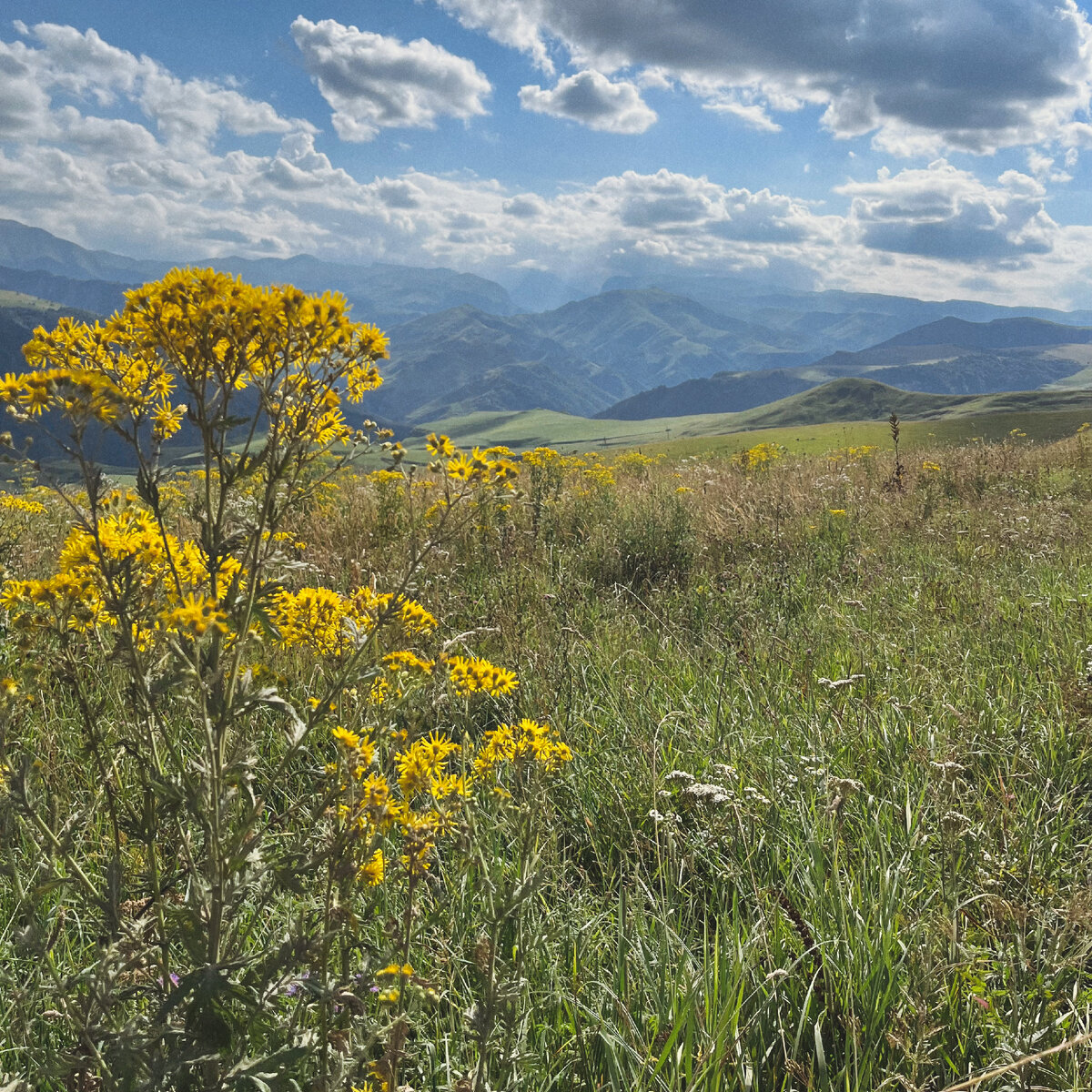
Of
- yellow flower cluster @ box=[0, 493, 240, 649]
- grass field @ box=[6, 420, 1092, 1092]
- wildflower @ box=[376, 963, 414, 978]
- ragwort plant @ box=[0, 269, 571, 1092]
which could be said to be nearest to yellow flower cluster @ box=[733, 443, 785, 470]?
grass field @ box=[6, 420, 1092, 1092]

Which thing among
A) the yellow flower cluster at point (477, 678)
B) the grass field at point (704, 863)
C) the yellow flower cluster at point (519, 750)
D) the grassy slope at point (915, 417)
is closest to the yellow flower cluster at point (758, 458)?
the grass field at point (704, 863)

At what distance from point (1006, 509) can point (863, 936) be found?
7328mm

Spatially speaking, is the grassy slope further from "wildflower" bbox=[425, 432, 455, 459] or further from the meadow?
"wildflower" bbox=[425, 432, 455, 459]

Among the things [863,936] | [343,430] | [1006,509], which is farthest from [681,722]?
[1006,509]

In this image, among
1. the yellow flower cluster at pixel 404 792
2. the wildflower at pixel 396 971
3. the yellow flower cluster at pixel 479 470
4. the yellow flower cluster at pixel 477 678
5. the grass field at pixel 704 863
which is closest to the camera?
the wildflower at pixel 396 971

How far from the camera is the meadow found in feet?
4.72

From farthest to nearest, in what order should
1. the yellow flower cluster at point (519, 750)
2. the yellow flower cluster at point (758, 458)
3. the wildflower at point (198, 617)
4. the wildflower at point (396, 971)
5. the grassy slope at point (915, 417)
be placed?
the grassy slope at point (915, 417) < the yellow flower cluster at point (758, 458) < the yellow flower cluster at point (519, 750) < the wildflower at point (396, 971) < the wildflower at point (198, 617)

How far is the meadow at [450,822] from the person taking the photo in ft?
4.72

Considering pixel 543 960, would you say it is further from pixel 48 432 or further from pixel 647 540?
Result: pixel 647 540

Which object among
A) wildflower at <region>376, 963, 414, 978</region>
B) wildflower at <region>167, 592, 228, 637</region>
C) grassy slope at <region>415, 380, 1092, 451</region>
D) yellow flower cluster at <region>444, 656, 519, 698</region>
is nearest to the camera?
wildflower at <region>167, 592, 228, 637</region>

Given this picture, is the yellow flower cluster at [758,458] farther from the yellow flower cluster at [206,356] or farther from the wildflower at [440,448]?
the yellow flower cluster at [206,356]

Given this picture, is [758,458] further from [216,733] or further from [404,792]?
[216,733]

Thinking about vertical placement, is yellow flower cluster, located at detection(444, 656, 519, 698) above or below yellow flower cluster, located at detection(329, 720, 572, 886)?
above

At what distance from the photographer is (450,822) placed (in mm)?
1674
